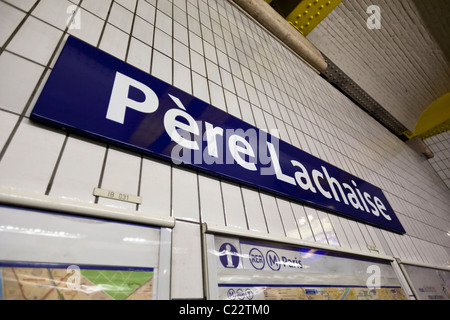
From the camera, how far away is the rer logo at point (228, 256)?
0.80 meters

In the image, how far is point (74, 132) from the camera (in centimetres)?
73

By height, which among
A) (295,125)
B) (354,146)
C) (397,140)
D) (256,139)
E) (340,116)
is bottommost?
(256,139)

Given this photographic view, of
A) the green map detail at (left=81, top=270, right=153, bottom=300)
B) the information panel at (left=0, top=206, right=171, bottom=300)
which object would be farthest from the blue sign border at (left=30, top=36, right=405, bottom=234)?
the green map detail at (left=81, top=270, right=153, bottom=300)

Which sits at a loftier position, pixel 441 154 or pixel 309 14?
pixel 309 14

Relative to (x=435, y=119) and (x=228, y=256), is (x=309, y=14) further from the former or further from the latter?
(x=435, y=119)

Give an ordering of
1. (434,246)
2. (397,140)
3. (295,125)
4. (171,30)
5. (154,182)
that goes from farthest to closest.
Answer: (397,140)
(434,246)
(295,125)
(171,30)
(154,182)

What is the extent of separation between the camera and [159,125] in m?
0.93

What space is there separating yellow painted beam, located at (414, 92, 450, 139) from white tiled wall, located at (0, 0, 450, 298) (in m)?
2.99

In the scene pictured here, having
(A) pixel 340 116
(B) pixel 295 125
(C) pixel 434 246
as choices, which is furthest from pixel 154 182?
(C) pixel 434 246

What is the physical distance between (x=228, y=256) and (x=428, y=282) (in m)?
2.03

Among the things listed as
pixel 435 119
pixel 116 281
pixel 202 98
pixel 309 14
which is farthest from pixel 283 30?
pixel 435 119

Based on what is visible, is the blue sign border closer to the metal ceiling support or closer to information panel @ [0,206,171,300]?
information panel @ [0,206,171,300]

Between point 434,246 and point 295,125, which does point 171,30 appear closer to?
point 295,125
